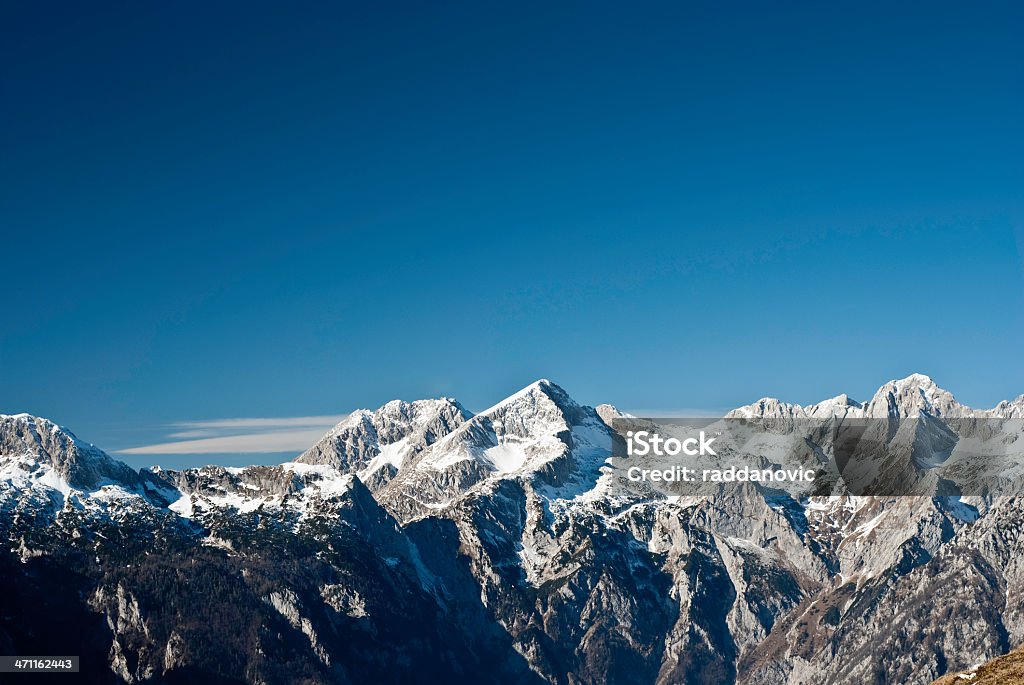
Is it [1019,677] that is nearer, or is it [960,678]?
[1019,677]

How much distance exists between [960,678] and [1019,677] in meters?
11.7

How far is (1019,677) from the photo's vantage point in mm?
158625

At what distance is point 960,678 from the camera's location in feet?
556
